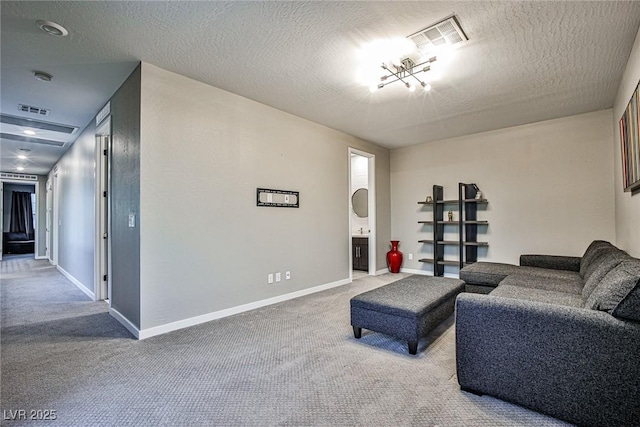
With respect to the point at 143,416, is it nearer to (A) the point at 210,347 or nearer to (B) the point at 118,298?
(A) the point at 210,347

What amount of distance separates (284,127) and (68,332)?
10.8 ft

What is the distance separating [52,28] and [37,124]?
3.04 metres

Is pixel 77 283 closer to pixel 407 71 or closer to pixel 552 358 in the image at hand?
pixel 407 71

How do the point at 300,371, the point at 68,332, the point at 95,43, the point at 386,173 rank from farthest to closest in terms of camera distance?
the point at 386,173, the point at 68,332, the point at 95,43, the point at 300,371

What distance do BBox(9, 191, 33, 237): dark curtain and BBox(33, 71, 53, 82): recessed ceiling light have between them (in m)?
10.3

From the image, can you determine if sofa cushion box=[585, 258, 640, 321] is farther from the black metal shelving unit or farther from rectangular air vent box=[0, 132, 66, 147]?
rectangular air vent box=[0, 132, 66, 147]

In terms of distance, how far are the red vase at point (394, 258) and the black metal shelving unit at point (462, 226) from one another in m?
0.56

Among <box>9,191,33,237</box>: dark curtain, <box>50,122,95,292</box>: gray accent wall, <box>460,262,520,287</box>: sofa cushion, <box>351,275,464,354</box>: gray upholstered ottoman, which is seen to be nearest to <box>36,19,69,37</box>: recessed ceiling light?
<box>50,122,95,292</box>: gray accent wall

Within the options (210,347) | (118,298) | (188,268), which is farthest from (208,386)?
(118,298)

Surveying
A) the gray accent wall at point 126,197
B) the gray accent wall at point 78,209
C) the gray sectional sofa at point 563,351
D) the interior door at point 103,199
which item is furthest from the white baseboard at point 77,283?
the gray sectional sofa at point 563,351

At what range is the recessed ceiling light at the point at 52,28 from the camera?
213 cm

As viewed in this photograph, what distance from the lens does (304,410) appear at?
5.59 feet

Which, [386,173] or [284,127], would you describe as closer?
[284,127]

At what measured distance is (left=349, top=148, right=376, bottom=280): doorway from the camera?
560 centimetres
